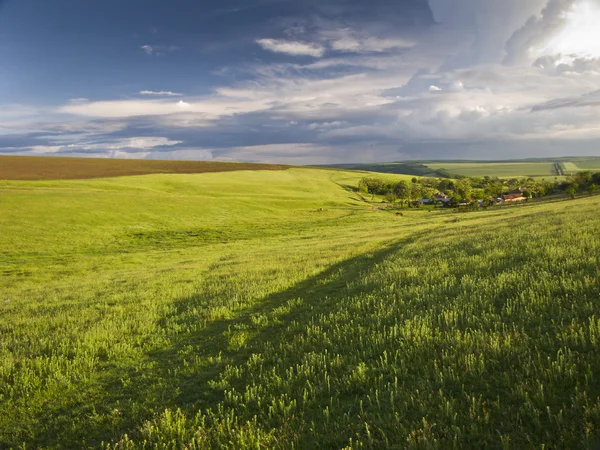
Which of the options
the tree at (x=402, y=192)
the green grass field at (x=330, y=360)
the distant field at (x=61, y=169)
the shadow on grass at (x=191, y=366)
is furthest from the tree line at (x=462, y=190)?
the shadow on grass at (x=191, y=366)

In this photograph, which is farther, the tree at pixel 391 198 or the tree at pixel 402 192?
the tree at pixel 402 192

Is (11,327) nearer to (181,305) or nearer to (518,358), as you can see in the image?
(181,305)

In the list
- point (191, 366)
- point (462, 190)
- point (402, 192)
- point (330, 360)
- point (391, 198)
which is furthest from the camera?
point (462, 190)

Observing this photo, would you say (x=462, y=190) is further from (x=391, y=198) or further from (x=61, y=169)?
(x=61, y=169)

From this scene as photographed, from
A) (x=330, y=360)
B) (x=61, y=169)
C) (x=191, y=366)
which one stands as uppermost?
(x=61, y=169)

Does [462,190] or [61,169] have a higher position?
[61,169]

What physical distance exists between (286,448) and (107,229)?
2146 inches

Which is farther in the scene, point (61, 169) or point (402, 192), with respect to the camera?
point (402, 192)

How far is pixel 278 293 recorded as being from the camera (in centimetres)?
1513

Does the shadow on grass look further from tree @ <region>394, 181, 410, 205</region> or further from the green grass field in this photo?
tree @ <region>394, 181, 410, 205</region>

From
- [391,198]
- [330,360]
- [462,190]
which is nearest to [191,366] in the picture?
[330,360]

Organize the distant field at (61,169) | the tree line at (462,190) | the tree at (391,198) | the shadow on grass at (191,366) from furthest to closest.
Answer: the tree at (391,198), the tree line at (462,190), the distant field at (61,169), the shadow on grass at (191,366)

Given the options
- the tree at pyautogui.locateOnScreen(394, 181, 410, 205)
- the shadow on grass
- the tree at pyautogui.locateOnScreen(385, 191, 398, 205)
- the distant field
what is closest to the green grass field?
the shadow on grass

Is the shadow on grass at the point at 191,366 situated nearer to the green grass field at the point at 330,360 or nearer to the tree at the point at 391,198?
the green grass field at the point at 330,360
